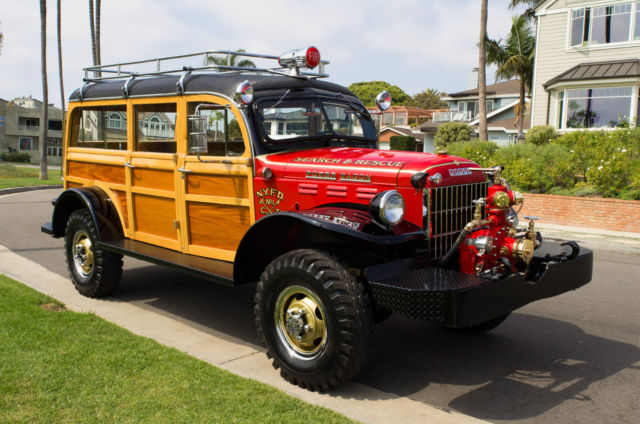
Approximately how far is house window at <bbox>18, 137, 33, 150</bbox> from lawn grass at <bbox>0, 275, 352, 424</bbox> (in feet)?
230

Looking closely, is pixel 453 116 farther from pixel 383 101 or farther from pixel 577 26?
pixel 383 101

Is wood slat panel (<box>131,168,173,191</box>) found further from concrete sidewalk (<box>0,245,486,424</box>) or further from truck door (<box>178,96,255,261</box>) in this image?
concrete sidewalk (<box>0,245,486,424</box>)

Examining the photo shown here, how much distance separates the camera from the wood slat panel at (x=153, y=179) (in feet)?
18.3

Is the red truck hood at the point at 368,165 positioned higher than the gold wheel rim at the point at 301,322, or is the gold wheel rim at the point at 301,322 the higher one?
the red truck hood at the point at 368,165

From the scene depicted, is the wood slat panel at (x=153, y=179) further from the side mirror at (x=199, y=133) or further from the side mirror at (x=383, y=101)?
the side mirror at (x=383, y=101)

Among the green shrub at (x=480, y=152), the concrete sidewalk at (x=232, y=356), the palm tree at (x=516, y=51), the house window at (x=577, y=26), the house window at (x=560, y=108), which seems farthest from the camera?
the palm tree at (x=516, y=51)

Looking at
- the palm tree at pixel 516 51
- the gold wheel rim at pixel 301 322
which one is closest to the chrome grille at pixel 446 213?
the gold wheel rim at pixel 301 322

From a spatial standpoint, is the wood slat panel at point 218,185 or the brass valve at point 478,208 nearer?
the brass valve at point 478,208

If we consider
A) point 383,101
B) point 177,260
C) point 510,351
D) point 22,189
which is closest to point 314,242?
point 177,260

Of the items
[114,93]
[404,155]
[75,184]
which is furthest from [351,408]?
[75,184]

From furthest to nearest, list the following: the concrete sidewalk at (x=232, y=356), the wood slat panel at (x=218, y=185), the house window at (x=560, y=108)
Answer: the house window at (x=560, y=108)
the wood slat panel at (x=218, y=185)
the concrete sidewalk at (x=232, y=356)

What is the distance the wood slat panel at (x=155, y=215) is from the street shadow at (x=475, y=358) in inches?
33.9

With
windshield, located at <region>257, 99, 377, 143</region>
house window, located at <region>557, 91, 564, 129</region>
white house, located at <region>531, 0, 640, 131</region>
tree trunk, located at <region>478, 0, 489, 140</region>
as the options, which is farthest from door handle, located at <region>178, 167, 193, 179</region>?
house window, located at <region>557, 91, 564, 129</region>

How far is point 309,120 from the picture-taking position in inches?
208
